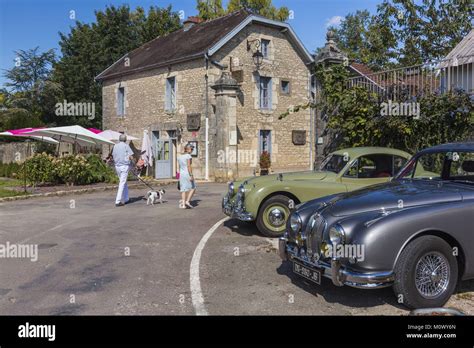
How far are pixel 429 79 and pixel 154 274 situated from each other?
7.89m

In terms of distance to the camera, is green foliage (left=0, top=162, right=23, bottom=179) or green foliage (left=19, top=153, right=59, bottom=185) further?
green foliage (left=0, top=162, right=23, bottom=179)

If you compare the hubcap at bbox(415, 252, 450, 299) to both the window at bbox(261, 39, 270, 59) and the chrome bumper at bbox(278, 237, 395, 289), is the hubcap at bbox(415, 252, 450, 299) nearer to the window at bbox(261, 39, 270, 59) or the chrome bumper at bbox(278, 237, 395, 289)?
the chrome bumper at bbox(278, 237, 395, 289)

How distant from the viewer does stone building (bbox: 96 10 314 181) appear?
2050cm

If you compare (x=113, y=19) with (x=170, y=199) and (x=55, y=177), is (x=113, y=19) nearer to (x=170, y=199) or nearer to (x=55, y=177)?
(x=55, y=177)

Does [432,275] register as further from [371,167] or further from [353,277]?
[371,167]

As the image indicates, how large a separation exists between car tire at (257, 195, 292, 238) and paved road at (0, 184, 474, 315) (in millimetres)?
222

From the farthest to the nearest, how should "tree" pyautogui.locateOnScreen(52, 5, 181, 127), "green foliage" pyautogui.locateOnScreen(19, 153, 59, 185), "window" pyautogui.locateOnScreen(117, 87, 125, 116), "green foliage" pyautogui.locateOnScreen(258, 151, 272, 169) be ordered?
"tree" pyautogui.locateOnScreen(52, 5, 181, 127) < "window" pyautogui.locateOnScreen(117, 87, 125, 116) < "green foliage" pyautogui.locateOnScreen(258, 151, 272, 169) < "green foliage" pyautogui.locateOnScreen(19, 153, 59, 185)

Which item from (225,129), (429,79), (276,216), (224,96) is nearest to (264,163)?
(225,129)

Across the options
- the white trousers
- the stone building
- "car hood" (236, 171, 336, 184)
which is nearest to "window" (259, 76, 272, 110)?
the stone building

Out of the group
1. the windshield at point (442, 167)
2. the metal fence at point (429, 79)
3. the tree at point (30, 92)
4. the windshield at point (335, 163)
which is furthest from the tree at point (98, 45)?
the windshield at point (442, 167)

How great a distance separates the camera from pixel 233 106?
66.4ft

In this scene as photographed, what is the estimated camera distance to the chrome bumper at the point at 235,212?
310 inches

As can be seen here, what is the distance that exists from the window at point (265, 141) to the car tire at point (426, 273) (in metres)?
18.0

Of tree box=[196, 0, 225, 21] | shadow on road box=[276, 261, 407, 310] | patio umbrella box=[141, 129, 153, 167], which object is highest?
tree box=[196, 0, 225, 21]
